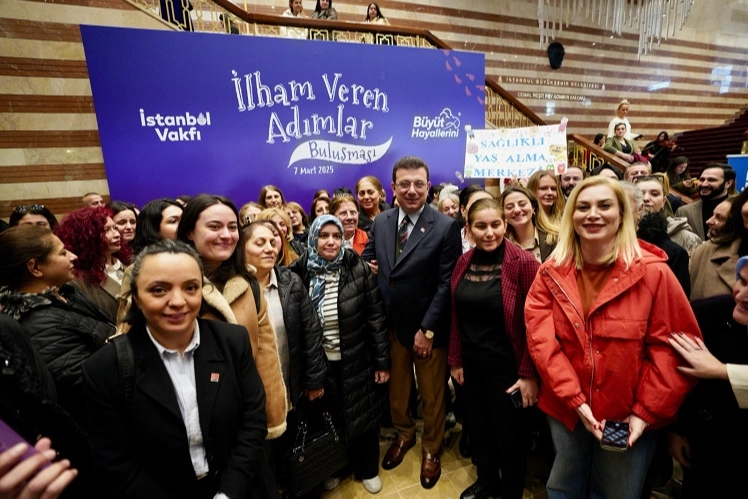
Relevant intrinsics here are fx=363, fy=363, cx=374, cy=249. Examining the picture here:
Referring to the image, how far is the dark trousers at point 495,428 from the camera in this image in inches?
86.0

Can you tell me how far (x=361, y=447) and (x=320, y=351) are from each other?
87 cm

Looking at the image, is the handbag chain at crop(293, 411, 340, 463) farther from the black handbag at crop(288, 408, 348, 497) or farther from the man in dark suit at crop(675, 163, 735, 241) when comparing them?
the man in dark suit at crop(675, 163, 735, 241)

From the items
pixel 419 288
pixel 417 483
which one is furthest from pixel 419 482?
pixel 419 288

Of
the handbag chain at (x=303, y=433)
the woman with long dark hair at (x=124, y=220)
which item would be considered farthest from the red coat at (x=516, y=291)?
the woman with long dark hair at (x=124, y=220)

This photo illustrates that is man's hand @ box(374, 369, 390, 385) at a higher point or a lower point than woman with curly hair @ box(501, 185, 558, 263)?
lower

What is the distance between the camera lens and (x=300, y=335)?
2.24 metres

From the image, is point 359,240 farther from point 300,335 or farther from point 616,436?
point 616,436

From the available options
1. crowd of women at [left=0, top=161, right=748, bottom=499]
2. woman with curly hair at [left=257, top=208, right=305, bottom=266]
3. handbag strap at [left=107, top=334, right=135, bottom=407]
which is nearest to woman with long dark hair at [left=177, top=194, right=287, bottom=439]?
crowd of women at [left=0, top=161, right=748, bottom=499]

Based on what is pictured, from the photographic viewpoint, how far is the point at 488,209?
2.10 meters

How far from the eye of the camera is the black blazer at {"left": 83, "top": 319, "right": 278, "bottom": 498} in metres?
1.31

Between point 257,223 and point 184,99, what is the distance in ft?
11.5

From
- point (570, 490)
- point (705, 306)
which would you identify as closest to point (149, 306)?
point (570, 490)

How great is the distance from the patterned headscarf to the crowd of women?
1 cm

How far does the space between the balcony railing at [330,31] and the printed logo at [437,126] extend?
1205 millimetres
